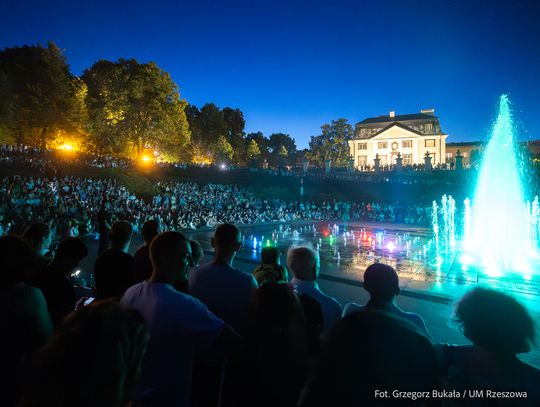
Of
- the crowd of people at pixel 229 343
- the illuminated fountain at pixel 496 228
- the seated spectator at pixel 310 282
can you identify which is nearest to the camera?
the crowd of people at pixel 229 343

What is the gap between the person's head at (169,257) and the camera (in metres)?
2.65

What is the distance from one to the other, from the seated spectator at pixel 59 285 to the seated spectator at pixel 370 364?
10.0 ft

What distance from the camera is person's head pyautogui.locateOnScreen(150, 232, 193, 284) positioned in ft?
8.70

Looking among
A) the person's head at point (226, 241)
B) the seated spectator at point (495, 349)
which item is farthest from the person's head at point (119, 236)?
the seated spectator at point (495, 349)

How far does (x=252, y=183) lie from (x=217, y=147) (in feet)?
90.1

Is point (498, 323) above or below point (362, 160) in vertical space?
below

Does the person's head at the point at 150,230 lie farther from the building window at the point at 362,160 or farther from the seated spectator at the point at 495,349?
the building window at the point at 362,160

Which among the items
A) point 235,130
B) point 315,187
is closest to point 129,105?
point 315,187

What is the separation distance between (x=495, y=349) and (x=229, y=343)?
5.42 feet

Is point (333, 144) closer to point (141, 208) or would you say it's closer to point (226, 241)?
point (141, 208)

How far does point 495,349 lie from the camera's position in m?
2.11

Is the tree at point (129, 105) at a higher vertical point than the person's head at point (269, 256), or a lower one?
higher

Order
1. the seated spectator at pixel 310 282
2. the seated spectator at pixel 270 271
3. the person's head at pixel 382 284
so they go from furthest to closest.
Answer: the seated spectator at pixel 270 271, the seated spectator at pixel 310 282, the person's head at pixel 382 284

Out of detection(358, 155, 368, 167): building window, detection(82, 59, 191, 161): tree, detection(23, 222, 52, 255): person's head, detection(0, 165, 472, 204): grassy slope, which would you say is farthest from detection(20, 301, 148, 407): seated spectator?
detection(358, 155, 368, 167): building window
